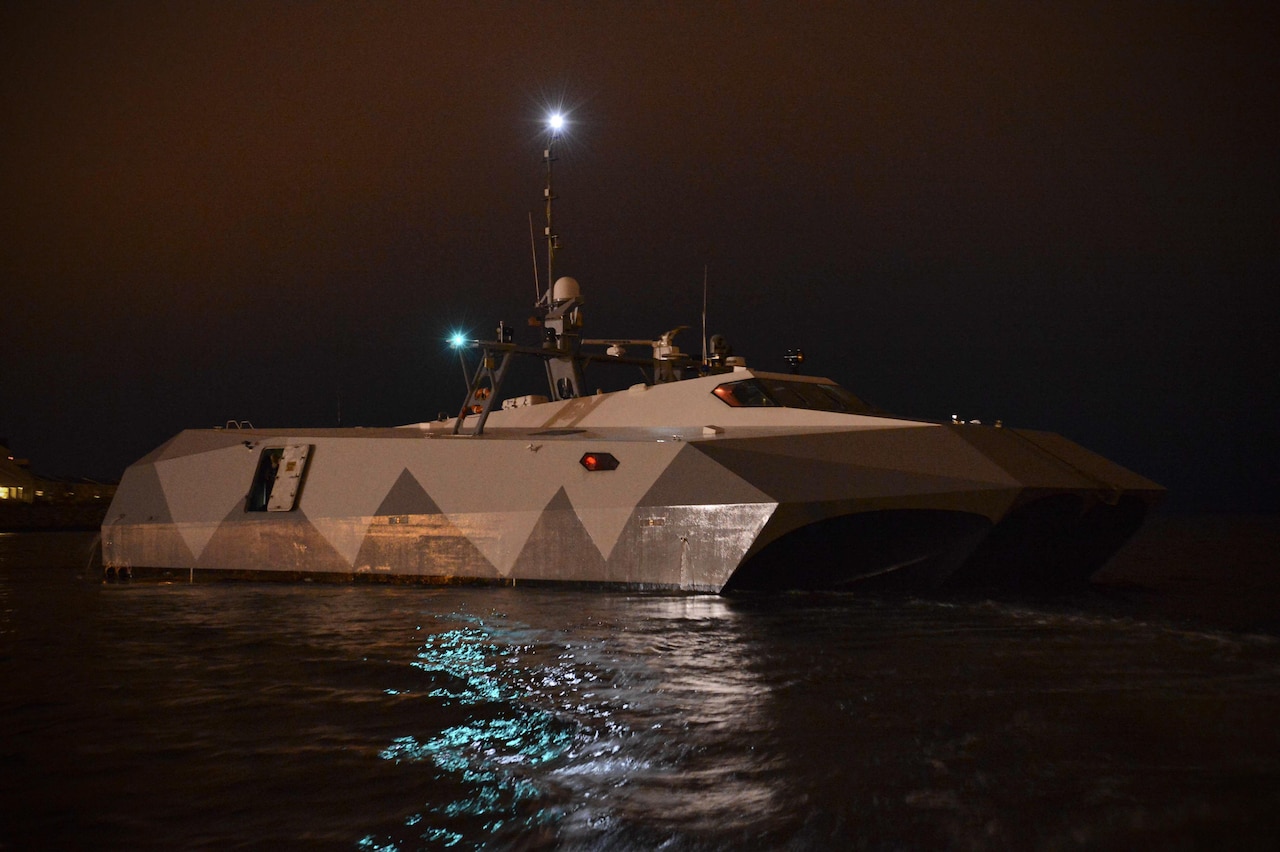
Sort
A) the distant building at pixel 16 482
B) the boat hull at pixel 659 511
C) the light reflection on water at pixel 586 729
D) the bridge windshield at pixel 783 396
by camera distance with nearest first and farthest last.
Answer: the light reflection on water at pixel 586 729 → the boat hull at pixel 659 511 → the bridge windshield at pixel 783 396 → the distant building at pixel 16 482

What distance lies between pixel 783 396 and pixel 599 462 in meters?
2.23

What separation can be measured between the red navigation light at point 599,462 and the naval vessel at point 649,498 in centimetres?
2

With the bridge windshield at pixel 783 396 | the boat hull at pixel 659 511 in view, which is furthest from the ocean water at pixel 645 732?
the bridge windshield at pixel 783 396

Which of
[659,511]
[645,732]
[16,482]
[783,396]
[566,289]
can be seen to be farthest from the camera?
[16,482]

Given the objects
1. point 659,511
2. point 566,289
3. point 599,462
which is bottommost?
point 659,511

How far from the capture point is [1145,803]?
321 centimetres

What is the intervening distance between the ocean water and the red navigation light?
231cm

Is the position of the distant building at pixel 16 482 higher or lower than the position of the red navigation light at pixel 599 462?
higher

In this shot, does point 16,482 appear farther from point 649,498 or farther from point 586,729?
point 586,729

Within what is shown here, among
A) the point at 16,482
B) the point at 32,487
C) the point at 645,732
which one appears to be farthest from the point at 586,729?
the point at 16,482

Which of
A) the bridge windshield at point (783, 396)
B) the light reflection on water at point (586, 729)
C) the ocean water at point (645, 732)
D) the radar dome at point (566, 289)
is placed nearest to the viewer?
the ocean water at point (645, 732)

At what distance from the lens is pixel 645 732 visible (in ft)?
13.8

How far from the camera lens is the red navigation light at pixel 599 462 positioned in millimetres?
10125

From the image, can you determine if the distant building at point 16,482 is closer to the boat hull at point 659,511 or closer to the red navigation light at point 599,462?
the boat hull at point 659,511
